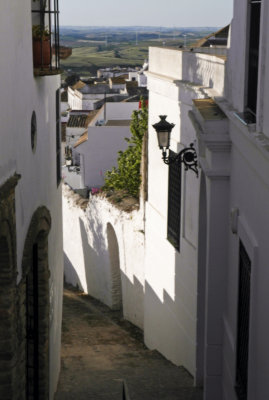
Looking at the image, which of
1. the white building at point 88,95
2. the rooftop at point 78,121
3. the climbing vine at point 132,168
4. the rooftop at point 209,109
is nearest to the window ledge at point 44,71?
the rooftop at point 209,109

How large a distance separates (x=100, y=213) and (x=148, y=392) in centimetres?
824

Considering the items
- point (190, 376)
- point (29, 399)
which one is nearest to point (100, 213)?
point (190, 376)

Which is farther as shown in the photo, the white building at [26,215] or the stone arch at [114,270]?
the stone arch at [114,270]

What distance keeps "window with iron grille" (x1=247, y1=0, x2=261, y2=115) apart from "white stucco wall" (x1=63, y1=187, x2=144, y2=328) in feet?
28.3

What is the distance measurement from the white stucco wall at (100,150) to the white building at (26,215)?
21.0 m

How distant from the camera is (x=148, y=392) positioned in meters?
9.88

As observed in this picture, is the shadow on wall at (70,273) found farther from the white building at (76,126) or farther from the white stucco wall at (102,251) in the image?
the white building at (76,126)

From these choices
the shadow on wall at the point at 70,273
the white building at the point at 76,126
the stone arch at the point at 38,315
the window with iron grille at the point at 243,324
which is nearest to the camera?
the window with iron grille at the point at 243,324

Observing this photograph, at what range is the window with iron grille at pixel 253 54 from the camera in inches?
242

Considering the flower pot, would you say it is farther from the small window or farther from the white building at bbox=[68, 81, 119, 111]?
the white building at bbox=[68, 81, 119, 111]

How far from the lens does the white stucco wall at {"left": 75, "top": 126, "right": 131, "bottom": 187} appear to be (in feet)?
107

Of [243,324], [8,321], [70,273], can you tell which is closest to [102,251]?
[70,273]

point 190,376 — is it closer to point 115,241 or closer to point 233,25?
point 233,25

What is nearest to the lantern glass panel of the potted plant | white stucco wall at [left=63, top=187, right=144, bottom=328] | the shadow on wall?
the potted plant
